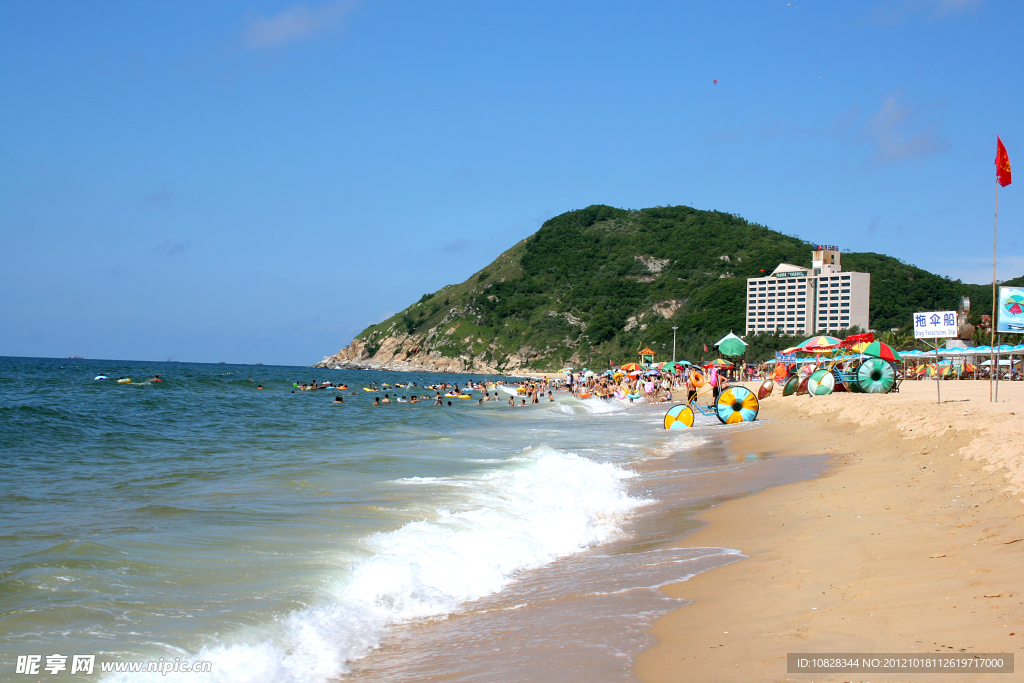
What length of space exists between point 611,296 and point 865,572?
112 m

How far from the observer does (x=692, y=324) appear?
93000 mm

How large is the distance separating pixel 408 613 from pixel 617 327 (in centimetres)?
10406

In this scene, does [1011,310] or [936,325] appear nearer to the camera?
[1011,310]

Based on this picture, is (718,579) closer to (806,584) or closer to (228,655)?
(806,584)

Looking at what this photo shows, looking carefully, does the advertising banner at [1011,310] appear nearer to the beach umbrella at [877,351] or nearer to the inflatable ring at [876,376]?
the inflatable ring at [876,376]

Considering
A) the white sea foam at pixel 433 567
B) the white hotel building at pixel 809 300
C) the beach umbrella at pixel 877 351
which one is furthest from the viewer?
the white hotel building at pixel 809 300

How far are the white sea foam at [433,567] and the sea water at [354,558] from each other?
21 millimetres

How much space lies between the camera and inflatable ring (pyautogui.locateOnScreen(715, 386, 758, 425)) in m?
18.4

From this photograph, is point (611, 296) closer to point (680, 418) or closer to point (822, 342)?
point (822, 342)

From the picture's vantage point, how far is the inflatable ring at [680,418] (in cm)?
1778

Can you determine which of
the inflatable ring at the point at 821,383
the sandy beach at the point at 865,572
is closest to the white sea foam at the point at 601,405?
the inflatable ring at the point at 821,383

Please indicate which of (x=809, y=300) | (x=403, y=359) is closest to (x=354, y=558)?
(x=809, y=300)

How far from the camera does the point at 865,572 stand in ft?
15.4

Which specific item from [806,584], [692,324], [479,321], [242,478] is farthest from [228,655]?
[479,321]
